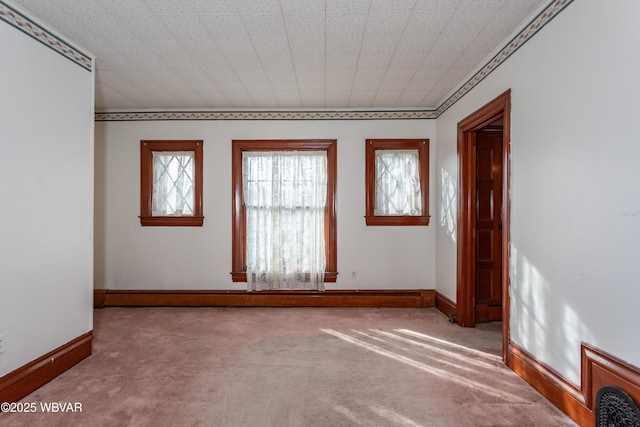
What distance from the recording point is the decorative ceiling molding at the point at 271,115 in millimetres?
5199

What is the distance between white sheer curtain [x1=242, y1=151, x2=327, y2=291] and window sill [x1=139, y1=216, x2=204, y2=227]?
2.29 feet

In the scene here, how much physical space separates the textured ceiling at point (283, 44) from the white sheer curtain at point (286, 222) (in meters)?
0.97

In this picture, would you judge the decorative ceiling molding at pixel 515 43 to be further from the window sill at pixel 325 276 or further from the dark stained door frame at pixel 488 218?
the window sill at pixel 325 276

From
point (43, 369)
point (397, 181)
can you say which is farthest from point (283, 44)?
point (43, 369)

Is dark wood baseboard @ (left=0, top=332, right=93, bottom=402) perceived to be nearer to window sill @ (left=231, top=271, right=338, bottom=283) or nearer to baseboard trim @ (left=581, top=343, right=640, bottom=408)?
window sill @ (left=231, top=271, right=338, bottom=283)

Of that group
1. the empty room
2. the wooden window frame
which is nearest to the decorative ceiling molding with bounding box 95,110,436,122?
the empty room

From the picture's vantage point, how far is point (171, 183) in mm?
5230

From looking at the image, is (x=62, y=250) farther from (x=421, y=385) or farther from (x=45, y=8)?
(x=421, y=385)

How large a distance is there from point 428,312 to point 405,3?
11.9 feet

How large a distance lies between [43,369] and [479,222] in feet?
14.1

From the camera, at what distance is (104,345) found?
143 inches

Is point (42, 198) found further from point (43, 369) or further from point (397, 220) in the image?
point (397, 220)

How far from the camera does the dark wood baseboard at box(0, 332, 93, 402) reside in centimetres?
250

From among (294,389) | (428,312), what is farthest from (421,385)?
(428,312)
